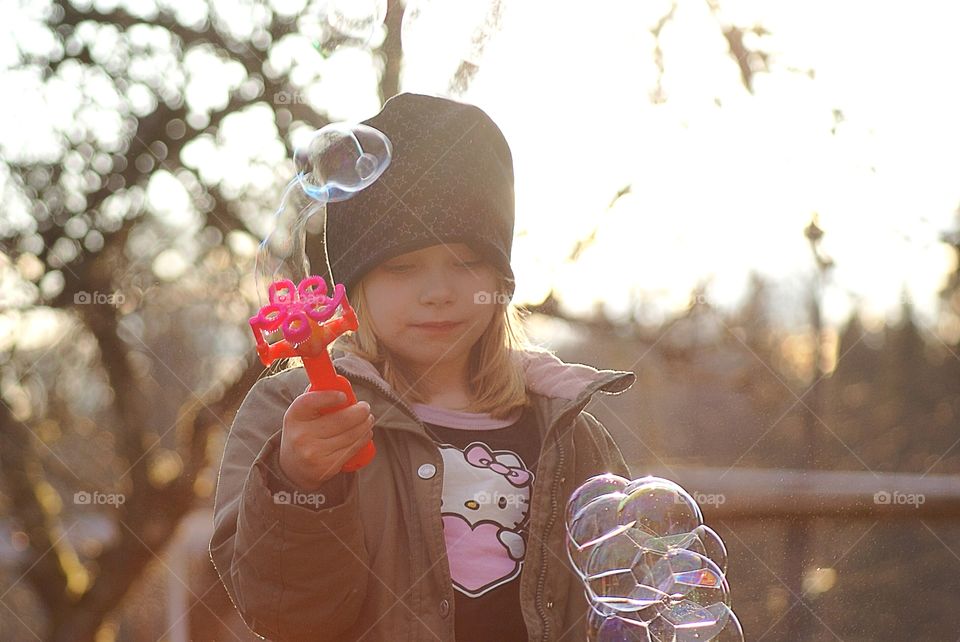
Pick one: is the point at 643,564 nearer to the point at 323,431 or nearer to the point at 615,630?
the point at 615,630

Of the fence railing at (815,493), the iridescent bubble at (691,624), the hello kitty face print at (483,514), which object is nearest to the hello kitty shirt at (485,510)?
the hello kitty face print at (483,514)

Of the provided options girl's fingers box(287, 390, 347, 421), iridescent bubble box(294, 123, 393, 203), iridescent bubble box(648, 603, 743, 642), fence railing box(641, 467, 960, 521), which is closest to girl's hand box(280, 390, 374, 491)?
girl's fingers box(287, 390, 347, 421)

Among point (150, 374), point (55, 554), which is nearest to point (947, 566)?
point (150, 374)

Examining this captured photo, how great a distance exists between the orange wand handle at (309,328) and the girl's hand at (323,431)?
0.04 feet

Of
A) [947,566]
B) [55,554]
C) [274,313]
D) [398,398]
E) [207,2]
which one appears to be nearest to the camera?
[274,313]

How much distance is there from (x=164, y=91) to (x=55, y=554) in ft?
3.97

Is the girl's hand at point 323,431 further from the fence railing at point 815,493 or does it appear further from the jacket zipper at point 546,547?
the fence railing at point 815,493

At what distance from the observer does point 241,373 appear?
2.42m

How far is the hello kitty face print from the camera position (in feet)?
3.98

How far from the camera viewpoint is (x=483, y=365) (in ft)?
4.61

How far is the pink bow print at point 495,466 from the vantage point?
4.17 feet

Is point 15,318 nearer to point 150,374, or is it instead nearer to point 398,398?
point 150,374

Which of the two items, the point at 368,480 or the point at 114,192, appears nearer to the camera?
the point at 368,480

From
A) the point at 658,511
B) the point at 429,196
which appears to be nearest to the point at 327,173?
the point at 429,196
